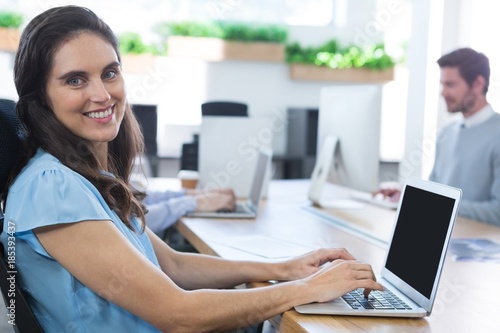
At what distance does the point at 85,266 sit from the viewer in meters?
1.18

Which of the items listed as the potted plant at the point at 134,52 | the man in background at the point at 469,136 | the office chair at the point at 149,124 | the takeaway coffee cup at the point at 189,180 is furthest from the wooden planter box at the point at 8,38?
the man in background at the point at 469,136

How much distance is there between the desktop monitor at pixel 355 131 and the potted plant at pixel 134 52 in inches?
115

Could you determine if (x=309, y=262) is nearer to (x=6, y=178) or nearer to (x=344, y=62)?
(x=6, y=178)

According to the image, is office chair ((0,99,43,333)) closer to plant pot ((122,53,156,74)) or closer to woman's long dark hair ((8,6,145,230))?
woman's long dark hair ((8,6,145,230))

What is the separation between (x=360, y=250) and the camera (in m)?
1.91

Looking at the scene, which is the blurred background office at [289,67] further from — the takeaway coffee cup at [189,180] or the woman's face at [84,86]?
the woman's face at [84,86]

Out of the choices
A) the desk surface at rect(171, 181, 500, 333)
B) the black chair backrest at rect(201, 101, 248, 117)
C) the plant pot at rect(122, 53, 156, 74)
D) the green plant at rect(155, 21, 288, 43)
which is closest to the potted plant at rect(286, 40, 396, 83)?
the green plant at rect(155, 21, 288, 43)

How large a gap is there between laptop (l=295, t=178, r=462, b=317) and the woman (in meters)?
0.05

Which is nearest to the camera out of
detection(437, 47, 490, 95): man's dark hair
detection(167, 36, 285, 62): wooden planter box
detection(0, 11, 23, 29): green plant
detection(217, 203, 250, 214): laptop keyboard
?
detection(217, 203, 250, 214): laptop keyboard

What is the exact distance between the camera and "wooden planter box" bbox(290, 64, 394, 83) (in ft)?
19.4

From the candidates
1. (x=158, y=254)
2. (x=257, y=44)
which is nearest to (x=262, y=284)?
(x=158, y=254)

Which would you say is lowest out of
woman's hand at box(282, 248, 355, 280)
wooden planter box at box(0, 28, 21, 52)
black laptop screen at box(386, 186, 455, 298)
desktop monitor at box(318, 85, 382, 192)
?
woman's hand at box(282, 248, 355, 280)

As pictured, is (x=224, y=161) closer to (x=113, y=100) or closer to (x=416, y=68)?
(x=113, y=100)

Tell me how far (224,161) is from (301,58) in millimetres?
3027
